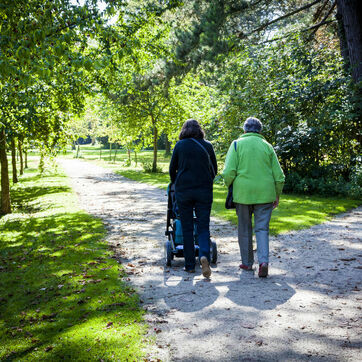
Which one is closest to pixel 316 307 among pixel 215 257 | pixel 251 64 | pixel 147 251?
pixel 215 257

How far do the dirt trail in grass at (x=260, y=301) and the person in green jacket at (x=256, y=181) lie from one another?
25.7 inches

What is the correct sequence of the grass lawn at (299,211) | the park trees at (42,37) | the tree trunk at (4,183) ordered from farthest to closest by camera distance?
the tree trunk at (4,183) < the grass lawn at (299,211) < the park trees at (42,37)

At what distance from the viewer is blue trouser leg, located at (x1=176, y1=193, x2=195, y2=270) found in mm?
5285

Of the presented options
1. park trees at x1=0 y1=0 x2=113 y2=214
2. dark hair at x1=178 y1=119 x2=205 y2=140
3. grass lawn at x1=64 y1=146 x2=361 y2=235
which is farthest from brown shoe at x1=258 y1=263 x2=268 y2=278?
park trees at x1=0 y1=0 x2=113 y2=214

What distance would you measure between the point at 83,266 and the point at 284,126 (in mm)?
10775

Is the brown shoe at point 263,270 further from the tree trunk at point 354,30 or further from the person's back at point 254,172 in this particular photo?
the tree trunk at point 354,30

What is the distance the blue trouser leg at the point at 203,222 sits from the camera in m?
5.29

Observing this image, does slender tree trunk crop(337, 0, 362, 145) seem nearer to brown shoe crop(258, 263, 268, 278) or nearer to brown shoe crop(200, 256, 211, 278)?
brown shoe crop(258, 263, 268, 278)

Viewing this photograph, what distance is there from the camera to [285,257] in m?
6.36

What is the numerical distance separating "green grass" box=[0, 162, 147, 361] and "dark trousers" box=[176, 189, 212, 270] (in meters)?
1.09

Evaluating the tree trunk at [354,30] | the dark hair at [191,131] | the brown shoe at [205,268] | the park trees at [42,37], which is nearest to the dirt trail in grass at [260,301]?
the brown shoe at [205,268]

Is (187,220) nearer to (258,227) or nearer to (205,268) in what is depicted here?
(205,268)

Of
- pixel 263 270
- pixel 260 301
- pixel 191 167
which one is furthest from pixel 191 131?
pixel 260 301

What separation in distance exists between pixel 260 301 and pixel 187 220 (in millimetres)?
1495
